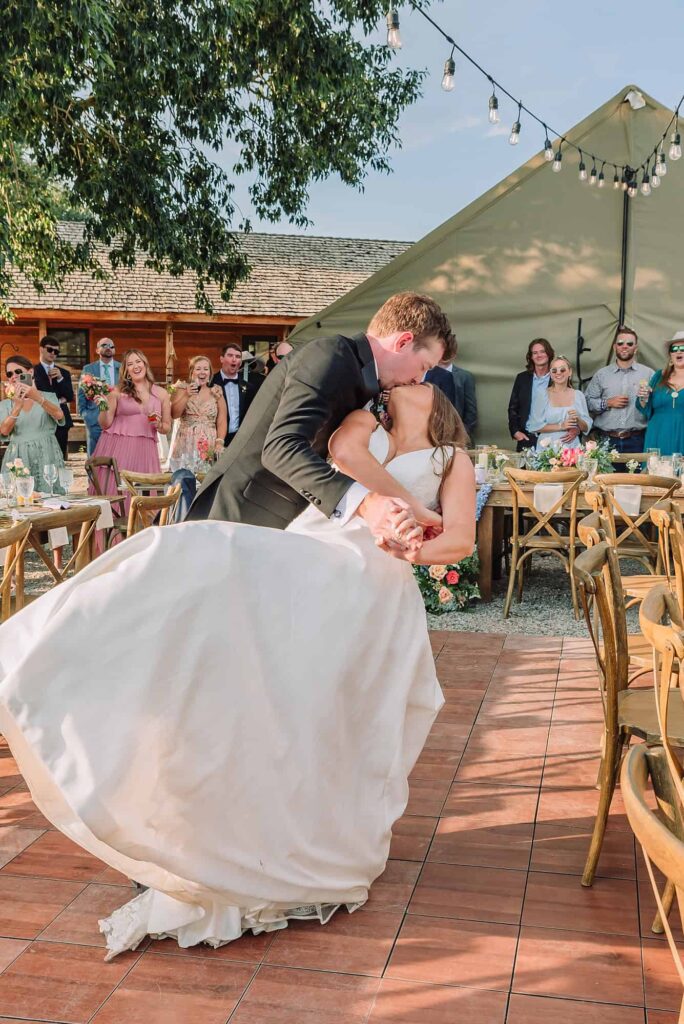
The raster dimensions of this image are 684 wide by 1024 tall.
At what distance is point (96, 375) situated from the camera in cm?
1042

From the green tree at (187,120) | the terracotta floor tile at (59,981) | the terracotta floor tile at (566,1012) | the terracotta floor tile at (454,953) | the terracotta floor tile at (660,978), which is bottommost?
the terracotta floor tile at (454,953)

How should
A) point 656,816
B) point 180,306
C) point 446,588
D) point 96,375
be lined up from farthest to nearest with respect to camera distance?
point 180,306 < point 96,375 < point 446,588 < point 656,816

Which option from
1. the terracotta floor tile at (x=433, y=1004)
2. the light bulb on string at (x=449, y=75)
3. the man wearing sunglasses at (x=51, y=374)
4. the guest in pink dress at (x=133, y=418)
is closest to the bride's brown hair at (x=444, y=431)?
the terracotta floor tile at (x=433, y=1004)

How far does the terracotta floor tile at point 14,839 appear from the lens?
2883 millimetres

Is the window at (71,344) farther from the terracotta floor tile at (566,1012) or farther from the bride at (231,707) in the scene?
the terracotta floor tile at (566,1012)

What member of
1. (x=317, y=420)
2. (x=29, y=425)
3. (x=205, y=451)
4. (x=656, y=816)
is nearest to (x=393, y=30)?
(x=205, y=451)

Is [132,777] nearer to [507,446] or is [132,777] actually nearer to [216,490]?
[216,490]

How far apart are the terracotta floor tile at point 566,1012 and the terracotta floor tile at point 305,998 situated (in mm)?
322

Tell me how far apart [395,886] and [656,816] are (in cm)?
171

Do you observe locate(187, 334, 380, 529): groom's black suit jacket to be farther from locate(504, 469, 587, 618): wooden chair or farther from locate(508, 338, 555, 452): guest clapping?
locate(508, 338, 555, 452): guest clapping

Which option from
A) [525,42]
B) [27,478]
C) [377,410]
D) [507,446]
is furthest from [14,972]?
[525,42]

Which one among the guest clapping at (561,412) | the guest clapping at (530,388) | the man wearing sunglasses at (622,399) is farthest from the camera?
the man wearing sunglasses at (622,399)

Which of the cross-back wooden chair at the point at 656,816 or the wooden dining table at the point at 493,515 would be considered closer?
the cross-back wooden chair at the point at 656,816

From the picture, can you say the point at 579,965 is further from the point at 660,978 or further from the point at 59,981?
the point at 59,981
